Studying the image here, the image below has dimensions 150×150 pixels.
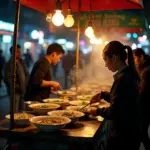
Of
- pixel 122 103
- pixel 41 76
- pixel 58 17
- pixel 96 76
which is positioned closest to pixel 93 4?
pixel 58 17

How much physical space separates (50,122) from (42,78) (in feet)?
5.96

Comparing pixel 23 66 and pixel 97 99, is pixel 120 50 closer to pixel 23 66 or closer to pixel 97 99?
pixel 97 99

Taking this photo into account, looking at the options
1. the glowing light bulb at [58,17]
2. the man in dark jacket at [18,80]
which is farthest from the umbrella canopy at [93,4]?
the glowing light bulb at [58,17]

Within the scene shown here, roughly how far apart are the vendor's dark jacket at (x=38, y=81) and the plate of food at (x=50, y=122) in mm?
1640

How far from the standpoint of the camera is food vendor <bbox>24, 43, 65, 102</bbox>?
4.66 m

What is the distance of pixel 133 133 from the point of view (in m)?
2.92

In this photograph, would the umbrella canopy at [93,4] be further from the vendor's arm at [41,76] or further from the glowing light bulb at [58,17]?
the vendor's arm at [41,76]

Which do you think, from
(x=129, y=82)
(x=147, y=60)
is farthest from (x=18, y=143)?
(x=147, y=60)

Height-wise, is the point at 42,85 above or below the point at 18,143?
above

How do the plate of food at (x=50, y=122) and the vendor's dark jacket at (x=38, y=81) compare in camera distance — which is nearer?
the plate of food at (x=50, y=122)

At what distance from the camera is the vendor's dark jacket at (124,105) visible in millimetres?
2770

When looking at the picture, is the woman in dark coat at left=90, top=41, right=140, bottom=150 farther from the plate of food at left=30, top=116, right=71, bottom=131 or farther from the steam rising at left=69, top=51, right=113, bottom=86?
the steam rising at left=69, top=51, right=113, bottom=86

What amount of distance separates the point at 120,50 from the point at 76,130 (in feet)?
3.45

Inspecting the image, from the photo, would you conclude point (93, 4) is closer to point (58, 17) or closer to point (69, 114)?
point (58, 17)
